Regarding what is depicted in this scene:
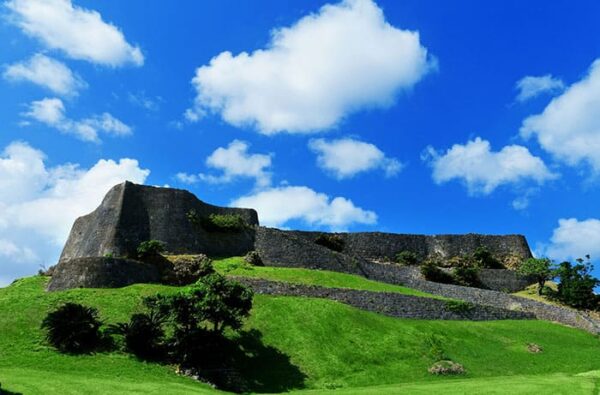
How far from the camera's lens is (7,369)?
2805cm

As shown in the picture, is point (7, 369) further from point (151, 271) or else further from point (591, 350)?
point (591, 350)

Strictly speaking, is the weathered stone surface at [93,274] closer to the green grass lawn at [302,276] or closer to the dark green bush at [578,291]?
the green grass lawn at [302,276]

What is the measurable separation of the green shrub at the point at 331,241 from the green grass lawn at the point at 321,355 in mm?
28494

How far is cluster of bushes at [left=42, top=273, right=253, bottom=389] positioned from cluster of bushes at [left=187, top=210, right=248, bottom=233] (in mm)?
26707

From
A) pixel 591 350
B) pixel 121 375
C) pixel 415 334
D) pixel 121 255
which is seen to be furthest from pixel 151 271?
pixel 591 350

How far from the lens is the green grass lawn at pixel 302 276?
170 ft

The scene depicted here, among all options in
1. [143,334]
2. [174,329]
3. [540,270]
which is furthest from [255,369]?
[540,270]

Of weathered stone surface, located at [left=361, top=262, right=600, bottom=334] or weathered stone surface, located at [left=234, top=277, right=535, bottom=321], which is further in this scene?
weathered stone surface, located at [left=361, top=262, right=600, bottom=334]

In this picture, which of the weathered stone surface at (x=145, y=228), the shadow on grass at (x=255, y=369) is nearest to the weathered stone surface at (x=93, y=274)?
the weathered stone surface at (x=145, y=228)

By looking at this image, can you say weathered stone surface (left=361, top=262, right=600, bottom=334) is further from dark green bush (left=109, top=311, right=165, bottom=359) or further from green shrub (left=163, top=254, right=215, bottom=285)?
dark green bush (left=109, top=311, right=165, bottom=359)

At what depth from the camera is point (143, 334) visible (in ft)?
111

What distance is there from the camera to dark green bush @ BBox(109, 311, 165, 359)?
33312mm

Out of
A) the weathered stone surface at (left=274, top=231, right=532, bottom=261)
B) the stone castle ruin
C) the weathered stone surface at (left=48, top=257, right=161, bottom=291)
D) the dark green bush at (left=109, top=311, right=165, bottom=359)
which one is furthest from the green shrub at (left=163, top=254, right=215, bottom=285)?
the weathered stone surface at (left=274, top=231, right=532, bottom=261)

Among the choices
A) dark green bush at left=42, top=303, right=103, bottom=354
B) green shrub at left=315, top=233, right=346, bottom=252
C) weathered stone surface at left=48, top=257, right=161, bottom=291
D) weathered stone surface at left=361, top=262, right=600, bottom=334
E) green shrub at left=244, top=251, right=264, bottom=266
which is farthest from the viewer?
green shrub at left=315, top=233, right=346, bottom=252
